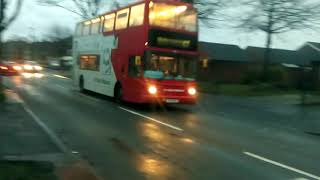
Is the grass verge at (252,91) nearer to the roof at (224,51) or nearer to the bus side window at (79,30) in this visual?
the bus side window at (79,30)

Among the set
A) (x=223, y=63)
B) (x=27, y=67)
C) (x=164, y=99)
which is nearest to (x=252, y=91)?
(x=164, y=99)

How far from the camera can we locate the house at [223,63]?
5375cm

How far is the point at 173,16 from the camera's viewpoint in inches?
800

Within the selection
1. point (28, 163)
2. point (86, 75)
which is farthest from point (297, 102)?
point (28, 163)

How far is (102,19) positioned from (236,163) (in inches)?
647

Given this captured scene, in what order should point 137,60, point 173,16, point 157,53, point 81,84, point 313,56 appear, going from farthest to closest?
point 313,56 → point 81,84 → point 173,16 → point 137,60 → point 157,53

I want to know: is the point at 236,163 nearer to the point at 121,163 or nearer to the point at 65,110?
the point at 121,163

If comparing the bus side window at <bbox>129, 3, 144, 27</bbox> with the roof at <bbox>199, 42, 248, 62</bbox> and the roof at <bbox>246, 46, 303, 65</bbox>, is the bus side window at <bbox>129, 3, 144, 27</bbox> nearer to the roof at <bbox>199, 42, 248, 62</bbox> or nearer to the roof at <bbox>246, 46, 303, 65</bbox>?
the roof at <bbox>199, 42, 248, 62</bbox>

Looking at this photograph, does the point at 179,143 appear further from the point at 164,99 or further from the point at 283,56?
the point at 283,56

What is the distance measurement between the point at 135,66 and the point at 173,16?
233 centimetres

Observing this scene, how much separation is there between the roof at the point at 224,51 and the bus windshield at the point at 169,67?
3797cm

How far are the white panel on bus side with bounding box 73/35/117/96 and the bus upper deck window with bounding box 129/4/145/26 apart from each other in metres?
2.24

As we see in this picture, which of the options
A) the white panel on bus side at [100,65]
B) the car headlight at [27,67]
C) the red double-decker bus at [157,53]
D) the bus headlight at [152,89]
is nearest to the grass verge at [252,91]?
the white panel on bus side at [100,65]

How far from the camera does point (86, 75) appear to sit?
90.7ft
